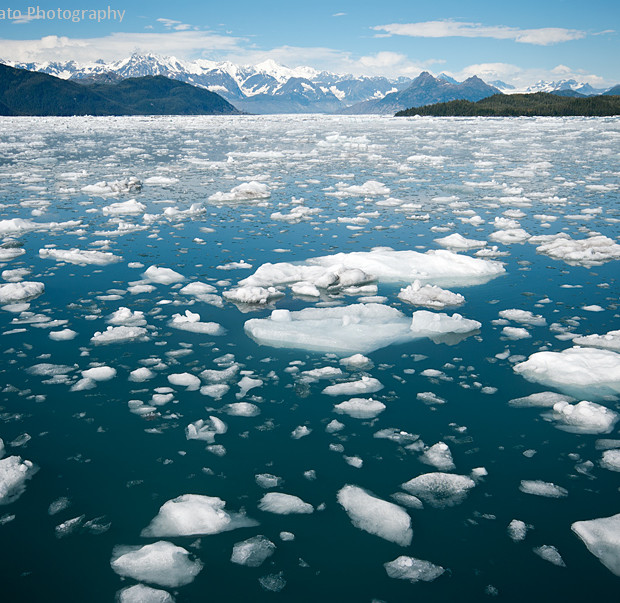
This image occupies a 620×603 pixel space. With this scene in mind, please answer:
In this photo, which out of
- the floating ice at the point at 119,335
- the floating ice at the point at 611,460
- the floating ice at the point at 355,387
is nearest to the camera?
the floating ice at the point at 611,460

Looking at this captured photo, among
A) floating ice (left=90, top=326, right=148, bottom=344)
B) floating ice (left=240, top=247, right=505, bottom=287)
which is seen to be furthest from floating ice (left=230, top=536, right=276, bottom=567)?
floating ice (left=240, top=247, right=505, bottom=287)

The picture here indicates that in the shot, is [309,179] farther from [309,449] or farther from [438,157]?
[309,449]

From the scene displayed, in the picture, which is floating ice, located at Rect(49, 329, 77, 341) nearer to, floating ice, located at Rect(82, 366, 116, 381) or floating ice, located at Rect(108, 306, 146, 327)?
floating ice, located at Rect(108, 306, 146, 327)

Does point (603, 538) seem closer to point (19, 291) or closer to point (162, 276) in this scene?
point (162, 276)

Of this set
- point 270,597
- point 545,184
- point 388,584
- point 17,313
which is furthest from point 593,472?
point 545,184

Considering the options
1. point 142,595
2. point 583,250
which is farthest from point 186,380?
point 583,250

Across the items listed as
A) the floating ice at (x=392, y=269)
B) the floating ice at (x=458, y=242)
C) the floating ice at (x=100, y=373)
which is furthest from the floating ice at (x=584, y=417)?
the floating ice at (x=458, y=242)

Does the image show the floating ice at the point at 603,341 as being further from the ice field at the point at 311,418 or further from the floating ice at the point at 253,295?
the floating ice at the point at 253,295
